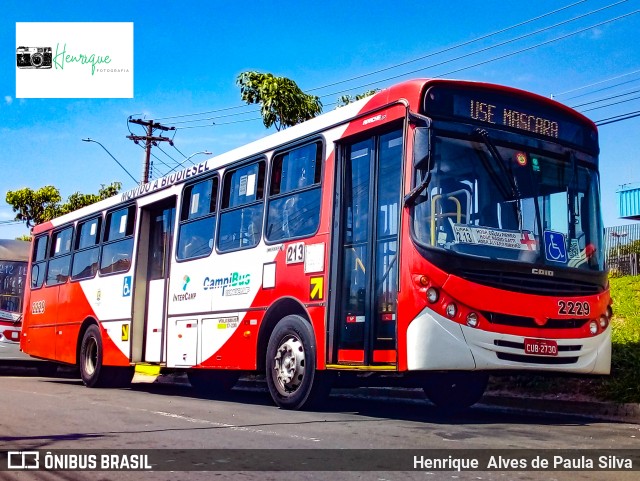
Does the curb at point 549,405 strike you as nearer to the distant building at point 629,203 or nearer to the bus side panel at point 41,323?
the bus side panel at point 41,323

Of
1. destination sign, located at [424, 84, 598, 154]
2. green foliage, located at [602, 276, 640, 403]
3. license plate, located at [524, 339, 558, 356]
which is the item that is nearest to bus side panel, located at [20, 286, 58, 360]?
green foliage, located at [602, 276, 640, 403]

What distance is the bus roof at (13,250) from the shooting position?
22.3 metres

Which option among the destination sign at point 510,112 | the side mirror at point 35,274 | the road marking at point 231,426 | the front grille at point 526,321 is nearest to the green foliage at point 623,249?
the side mirror at point 35,274

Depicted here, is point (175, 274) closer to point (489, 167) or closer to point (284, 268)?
point (284, 268)

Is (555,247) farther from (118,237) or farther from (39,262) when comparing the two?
(39,262)

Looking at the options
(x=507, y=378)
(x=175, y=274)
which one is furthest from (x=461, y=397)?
(x=175, y=274)

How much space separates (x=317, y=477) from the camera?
5512 millimetres

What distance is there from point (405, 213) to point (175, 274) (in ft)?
19.0

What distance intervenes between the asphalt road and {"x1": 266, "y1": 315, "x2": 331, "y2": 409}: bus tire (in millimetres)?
209

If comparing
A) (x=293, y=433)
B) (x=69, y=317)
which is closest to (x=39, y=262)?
(x=69, y=317)

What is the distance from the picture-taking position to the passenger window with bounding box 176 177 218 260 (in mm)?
12414

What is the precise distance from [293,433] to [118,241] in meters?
8.81

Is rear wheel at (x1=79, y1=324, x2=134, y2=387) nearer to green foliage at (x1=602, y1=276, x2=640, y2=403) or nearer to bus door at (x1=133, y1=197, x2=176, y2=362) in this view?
bus door at (x1=133, y1=197, x2=176, y2=362)

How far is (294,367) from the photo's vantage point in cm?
991
